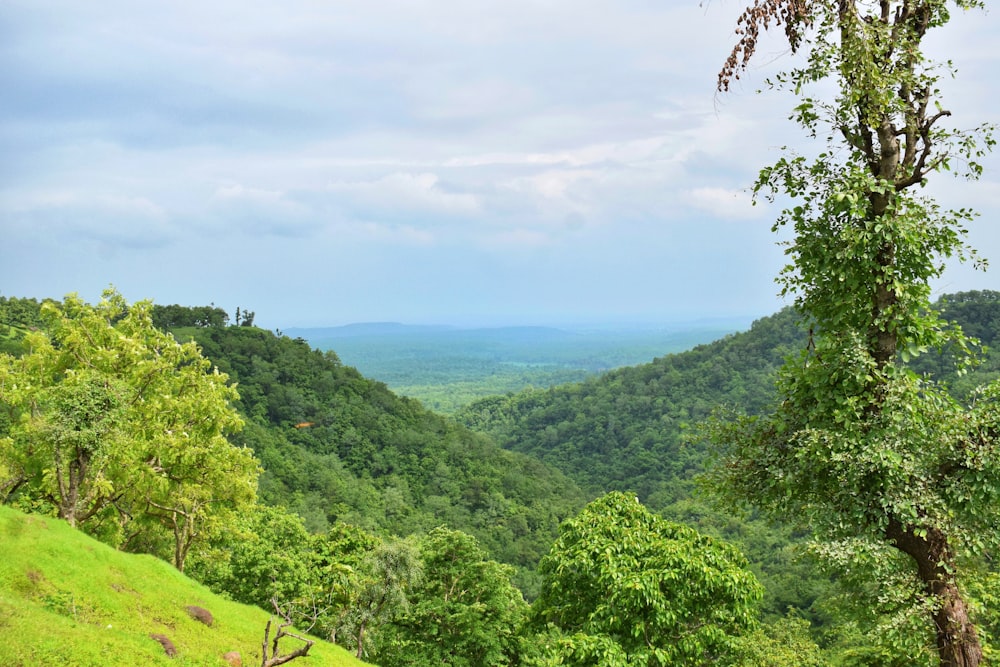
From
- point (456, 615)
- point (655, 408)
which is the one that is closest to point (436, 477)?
point (655, 408)

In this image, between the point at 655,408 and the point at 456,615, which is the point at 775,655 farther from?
the point at 655,408

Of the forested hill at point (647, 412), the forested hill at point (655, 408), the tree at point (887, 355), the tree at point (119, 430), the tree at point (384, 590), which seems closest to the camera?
the tree at point (887, 355)

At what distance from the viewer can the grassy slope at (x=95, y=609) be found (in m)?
8.62

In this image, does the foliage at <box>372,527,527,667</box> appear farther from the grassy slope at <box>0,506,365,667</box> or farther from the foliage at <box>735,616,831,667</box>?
the foliage at <box>735,616,831,667</box>

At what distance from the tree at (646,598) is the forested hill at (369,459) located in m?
33.0

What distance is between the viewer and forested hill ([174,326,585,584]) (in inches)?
2051

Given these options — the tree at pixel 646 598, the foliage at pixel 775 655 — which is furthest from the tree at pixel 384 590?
the foliage at pixel 775 655

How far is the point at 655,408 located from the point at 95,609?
89154 mm

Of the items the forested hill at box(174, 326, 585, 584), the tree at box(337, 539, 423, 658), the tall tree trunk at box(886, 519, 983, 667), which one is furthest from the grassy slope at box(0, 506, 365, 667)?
the forested hill at box(174, 326, 585, 584)

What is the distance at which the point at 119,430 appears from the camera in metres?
14.5

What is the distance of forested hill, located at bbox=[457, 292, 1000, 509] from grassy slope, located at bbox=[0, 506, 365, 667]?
61.7 m

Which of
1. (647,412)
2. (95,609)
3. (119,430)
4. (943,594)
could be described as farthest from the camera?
(647,412)

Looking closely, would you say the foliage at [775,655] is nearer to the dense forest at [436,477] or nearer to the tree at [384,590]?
the dense forest at [436,477]

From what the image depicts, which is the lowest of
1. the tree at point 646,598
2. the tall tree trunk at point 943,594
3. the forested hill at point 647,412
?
the forested hill at point 647,412
